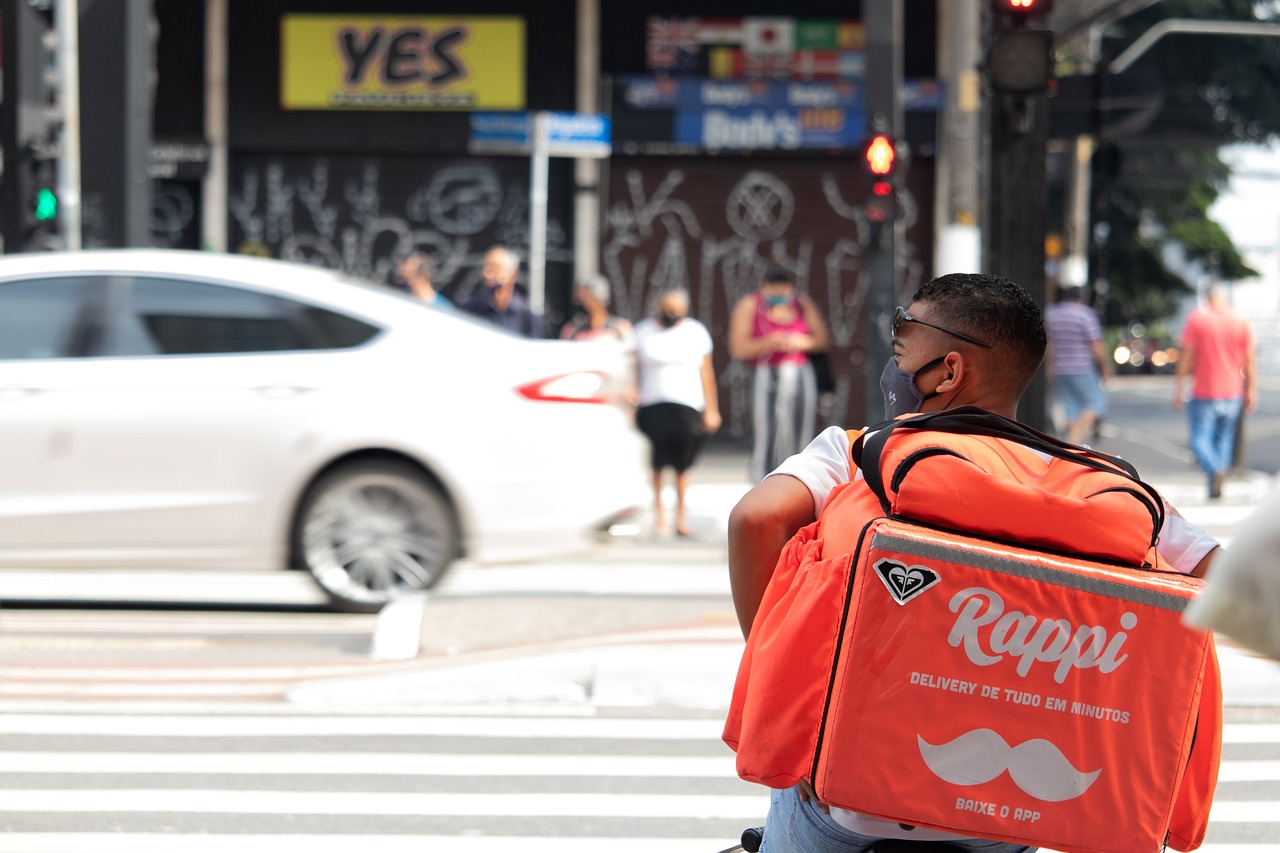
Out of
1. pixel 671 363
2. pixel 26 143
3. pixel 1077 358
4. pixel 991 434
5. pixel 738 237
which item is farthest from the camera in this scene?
pixel 738 237

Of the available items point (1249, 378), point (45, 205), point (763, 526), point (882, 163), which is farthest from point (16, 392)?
point (1249, 378)

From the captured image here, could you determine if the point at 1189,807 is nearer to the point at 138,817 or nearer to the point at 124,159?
the point at 138,817

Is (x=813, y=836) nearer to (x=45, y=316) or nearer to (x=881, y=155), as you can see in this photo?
(x=45, y=316)

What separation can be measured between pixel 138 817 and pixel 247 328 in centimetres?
357

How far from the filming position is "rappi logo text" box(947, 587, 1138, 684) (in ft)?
7.19

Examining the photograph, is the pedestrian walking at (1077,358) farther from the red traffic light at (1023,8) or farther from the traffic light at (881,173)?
the red traffic light at (1023,8)

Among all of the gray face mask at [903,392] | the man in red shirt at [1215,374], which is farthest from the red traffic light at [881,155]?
the gray face mask at [903,392]

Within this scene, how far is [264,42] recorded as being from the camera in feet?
62.3

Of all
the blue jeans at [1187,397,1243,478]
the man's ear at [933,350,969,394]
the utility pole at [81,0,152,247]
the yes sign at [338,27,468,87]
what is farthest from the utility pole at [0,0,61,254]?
the man's ear at [933,350,969,394]

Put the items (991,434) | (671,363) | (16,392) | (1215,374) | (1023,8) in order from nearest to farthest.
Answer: (991,434), (16,392), (1023,8), (671,363), (1215,374)

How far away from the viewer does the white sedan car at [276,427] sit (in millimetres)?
8102

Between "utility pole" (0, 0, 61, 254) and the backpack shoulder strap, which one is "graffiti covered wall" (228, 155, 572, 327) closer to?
"utility pole" (0, 0, 61, 254)

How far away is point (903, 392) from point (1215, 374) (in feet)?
40.6

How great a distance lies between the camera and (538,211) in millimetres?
16656
